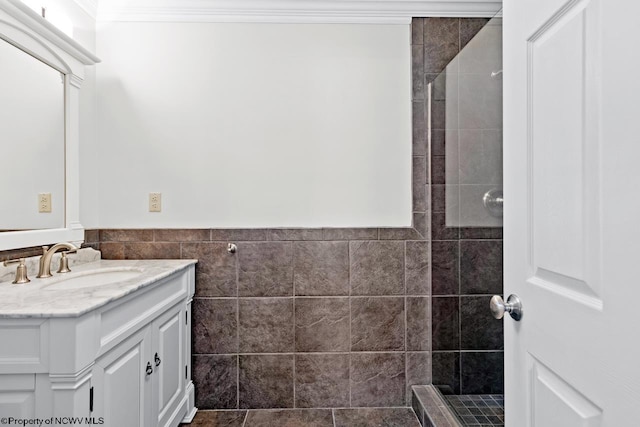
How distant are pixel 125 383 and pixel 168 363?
0.44 meters

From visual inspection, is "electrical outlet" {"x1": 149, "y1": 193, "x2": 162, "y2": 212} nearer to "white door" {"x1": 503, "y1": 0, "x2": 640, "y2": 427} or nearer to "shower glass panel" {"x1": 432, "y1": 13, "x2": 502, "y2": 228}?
"shower glass panel" {"x1": 432, "y1": 13, "x2": 502, "y2": 228}

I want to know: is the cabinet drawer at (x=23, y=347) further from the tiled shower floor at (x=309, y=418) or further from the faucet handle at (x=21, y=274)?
the tiled shower floor at (x=309, y=418)

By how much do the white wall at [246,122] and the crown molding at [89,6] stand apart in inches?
3.4

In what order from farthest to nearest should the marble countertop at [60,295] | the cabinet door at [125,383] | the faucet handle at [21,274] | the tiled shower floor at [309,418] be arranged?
the tiled shower floor at [309,418]
the faucet handle at [21,274]
the cabinet door at [125,383]
the marble countertop at [60,295]

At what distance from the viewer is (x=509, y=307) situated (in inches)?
37.9

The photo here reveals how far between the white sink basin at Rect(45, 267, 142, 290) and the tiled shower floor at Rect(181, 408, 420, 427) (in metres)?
0.90

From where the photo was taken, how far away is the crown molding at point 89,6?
214cm

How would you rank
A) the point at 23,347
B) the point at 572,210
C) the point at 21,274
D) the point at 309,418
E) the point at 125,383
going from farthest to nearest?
the point at 309,418, the point at 21,274, the point at 125,383, the point at 23,347, the point at 572,210

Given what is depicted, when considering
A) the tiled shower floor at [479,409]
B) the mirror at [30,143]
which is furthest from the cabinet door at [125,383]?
the tiled shower floor at [479,409]

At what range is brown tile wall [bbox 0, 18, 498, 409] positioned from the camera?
7.43 ft

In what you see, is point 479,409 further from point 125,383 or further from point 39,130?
point 39,130

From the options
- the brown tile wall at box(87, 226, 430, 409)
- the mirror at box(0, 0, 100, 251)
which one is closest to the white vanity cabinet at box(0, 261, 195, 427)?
the brown tile wall at box(87, 226, 430, 409)

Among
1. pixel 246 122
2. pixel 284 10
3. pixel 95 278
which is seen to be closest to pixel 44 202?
pixel 95 278

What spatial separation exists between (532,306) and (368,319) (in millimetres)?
1472
